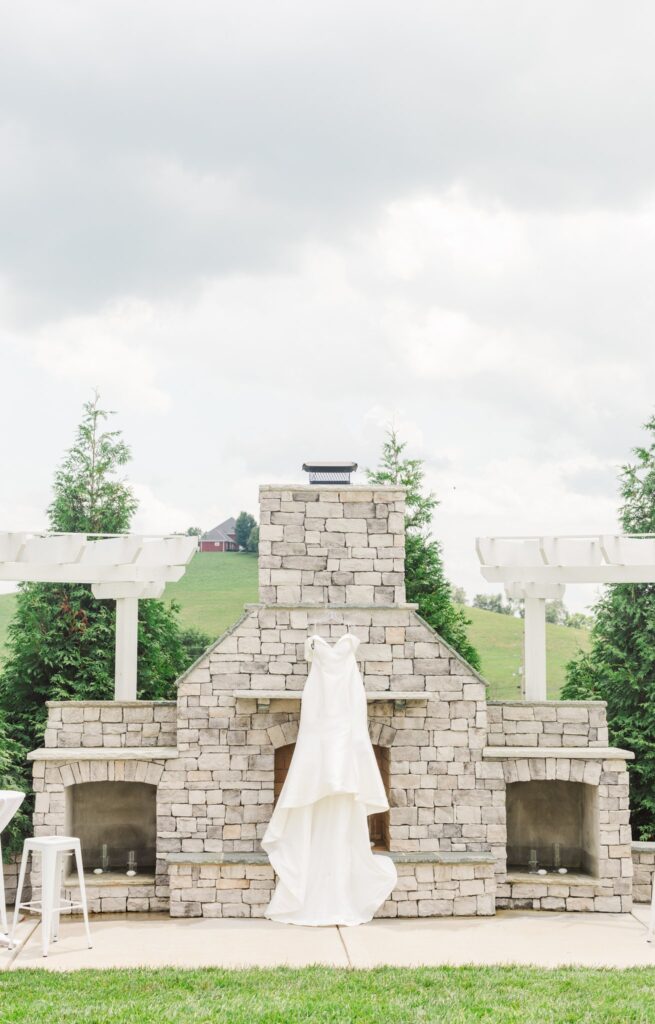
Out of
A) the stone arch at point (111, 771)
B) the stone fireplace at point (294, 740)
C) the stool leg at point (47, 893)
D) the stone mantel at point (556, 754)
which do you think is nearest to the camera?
the stool leg at point (47, 893)

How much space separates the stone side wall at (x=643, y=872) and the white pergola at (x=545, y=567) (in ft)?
6.61

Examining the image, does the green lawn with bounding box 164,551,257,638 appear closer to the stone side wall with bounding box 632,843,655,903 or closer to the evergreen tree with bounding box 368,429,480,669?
the evergreen tree with bounding box 368,429,480,669

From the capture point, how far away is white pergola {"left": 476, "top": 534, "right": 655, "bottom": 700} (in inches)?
434

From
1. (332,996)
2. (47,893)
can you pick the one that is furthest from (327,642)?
(332,996)

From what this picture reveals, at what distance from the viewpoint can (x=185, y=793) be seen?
1063 cm

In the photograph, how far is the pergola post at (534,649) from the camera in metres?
12.1

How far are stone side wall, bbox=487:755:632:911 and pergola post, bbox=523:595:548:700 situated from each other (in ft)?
4.21

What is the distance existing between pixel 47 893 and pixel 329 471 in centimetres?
531

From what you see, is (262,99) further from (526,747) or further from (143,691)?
(143,691)

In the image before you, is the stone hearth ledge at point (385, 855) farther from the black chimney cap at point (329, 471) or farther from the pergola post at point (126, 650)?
the black chimney cap at point (329, 471)

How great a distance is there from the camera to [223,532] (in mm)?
45062

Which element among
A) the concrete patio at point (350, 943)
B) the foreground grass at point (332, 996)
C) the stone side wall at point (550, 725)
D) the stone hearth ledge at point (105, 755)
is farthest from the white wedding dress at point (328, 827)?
the stone side wall at point (550, 725)

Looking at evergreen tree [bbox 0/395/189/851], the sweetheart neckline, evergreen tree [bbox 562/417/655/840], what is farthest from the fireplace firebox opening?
evergreen tree [bbox 0/395/189/851]

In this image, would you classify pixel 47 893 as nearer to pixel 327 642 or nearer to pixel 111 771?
pixel 111 771
